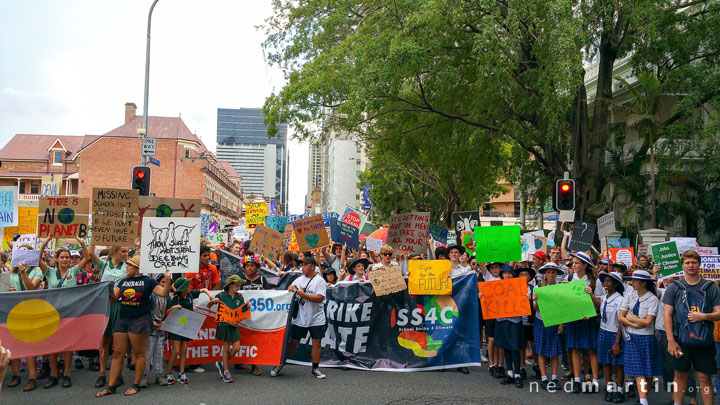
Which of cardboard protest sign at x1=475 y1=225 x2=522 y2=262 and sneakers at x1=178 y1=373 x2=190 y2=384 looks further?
cardboard protest sign at x1=475 y1=225 x2=522 y2=262

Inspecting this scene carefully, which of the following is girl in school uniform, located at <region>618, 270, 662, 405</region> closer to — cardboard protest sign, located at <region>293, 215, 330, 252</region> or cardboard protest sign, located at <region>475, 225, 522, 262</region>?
cardboard protest sign, located at <region>475, 225, 522, 262</region>

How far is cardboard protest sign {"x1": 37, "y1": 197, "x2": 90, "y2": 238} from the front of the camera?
29.5ft

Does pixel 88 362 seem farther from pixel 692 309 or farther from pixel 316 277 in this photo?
pixel 692 309

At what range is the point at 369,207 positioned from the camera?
162 ft

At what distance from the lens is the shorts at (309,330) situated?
8883 mm

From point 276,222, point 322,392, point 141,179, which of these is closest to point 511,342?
point 322,392

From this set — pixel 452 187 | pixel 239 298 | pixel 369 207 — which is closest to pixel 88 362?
pixel 239 298

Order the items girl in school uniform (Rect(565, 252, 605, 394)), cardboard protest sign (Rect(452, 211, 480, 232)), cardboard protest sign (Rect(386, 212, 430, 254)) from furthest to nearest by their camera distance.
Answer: cardboard protest sign (Rect(452, 211, 480, 232)) < cardboard protest sign (Rect(386, 212, 430, 254)) < girl in school uniform (Rect(565, 252, 605, 394))

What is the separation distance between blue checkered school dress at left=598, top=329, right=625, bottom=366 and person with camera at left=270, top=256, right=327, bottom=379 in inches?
154

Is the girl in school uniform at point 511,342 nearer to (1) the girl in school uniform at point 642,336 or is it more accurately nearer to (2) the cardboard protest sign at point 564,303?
(2) the cardboard protest sign at point 564,303

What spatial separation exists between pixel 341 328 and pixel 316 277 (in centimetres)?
123

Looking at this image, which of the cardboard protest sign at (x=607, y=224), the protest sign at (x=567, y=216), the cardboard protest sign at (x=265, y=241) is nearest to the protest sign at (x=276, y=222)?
the cardboard protest sign at (x=265, y=241)

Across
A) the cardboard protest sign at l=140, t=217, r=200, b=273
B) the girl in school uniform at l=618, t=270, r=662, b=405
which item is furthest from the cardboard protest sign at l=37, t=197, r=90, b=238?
the girl in school uniform at l=618, t=270, r=662, b=405

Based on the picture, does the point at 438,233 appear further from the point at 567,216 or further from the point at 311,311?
the point at 311,311
